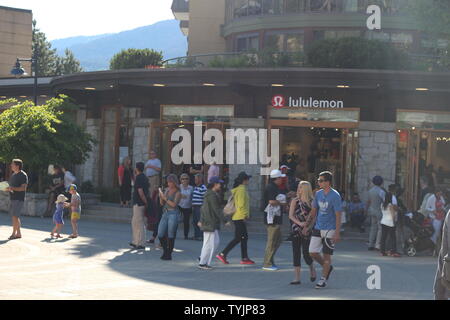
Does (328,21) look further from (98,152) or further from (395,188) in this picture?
(395,188)

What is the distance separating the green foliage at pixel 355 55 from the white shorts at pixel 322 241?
14760 millimetres

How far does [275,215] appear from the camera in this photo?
15000mm

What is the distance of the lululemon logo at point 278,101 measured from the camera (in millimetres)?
27469

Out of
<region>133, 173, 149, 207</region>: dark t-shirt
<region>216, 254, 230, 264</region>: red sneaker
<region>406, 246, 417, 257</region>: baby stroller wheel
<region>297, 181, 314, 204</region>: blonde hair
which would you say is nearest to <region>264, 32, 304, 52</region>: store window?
<region>406, 246, 417, 257</region>: baby stroller wheel

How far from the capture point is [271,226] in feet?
49.5

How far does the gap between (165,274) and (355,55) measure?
15002mm

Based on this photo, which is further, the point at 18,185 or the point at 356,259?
the point at 18,185

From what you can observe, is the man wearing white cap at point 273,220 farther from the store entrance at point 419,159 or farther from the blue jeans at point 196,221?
the store entrance at point 419,159

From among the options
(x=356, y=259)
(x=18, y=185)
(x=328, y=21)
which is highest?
(x=328, y=21)

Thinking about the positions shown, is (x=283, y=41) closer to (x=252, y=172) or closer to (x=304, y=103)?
(x=304, y=103)

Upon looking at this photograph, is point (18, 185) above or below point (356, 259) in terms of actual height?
above
